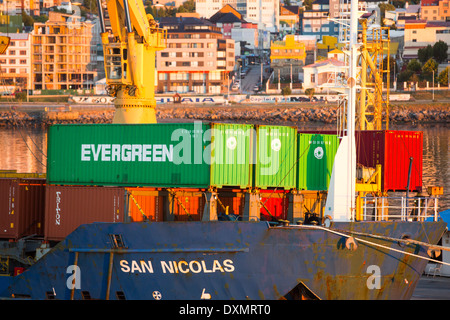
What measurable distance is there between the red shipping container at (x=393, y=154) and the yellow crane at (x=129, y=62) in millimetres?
10197

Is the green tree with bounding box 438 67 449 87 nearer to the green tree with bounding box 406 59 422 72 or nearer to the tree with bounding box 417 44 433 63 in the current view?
the green tree with bounding box 406 59 422 72

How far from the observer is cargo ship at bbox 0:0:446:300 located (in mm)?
20188

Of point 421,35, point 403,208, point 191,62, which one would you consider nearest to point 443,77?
point 421,35

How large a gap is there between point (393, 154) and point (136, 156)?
11.5m

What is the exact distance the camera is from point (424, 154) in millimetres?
80000

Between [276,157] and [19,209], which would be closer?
[276,157]

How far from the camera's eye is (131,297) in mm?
20906

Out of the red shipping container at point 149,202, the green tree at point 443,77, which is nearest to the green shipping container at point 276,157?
the red shipping container at point 149,202

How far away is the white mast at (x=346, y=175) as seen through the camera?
70.6 ft

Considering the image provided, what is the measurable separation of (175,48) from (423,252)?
5477 inches

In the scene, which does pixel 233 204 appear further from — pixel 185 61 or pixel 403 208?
pixel 185 61

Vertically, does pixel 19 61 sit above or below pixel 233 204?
above

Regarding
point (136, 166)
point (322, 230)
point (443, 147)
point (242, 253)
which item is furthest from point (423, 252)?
point (443, 147)

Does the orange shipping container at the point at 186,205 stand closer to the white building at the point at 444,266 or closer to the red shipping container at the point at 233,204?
the red shipping container at the point at 233,204
